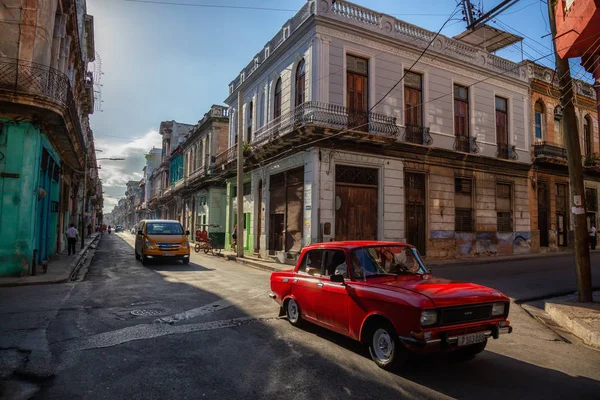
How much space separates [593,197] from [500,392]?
30080 millimetres

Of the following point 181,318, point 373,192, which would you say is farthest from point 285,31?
point 181,318

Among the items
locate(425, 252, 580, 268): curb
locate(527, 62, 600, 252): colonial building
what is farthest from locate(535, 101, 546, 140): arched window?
locate(425, 252, 580, 268): curb

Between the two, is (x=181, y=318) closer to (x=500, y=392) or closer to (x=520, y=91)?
(x=500, y=392)

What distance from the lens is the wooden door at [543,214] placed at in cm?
2400

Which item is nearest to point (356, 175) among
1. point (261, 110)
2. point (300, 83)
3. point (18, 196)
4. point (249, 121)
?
point (300, 83)

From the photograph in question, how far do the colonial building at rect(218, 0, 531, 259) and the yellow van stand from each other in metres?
4.50

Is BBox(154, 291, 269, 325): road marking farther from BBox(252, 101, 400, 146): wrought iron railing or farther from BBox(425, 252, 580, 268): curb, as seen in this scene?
BBox(425, 252, 580, 268): curb

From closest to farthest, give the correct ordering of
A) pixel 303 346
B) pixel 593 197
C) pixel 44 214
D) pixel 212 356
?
pixel 212 356 → pixel 303 346 → pixel 44 214 → pixel 593 197

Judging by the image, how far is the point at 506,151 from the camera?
22.2 meters

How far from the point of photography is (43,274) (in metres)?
12.1

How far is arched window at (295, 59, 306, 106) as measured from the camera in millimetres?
17438

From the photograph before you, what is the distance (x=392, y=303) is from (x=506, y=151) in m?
21.3

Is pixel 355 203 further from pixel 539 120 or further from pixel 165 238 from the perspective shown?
pixel 539 120

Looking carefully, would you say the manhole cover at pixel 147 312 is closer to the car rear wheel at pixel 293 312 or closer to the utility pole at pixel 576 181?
the car rear wheel at pixel 293 312
